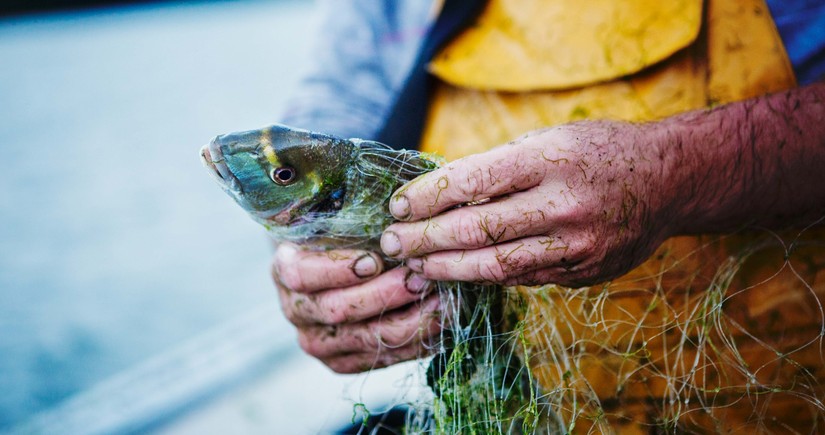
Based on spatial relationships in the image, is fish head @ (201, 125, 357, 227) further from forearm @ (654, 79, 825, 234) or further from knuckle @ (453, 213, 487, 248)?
forearm @ (654, 79, 825, 234)

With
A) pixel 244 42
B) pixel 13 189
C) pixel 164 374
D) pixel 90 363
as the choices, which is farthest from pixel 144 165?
pixel 244 42

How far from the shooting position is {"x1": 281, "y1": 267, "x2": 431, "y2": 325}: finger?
3.04 feet

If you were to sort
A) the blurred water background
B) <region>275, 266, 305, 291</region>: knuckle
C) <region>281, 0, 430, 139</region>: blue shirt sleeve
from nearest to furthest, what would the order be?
<region>275, 266, 305, 291</region>: knuckle < <region>281, 0, 430, 139</region>: blue shirt sleeve < the blurred water background

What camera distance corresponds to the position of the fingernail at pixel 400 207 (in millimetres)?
794

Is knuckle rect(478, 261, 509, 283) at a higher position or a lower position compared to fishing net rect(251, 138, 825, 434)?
higher

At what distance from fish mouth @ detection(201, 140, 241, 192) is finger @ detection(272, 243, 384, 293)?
0.22 metres

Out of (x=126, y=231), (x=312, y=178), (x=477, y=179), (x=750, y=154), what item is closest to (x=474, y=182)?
(x=477, y=179)

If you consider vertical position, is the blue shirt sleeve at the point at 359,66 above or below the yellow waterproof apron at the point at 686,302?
above

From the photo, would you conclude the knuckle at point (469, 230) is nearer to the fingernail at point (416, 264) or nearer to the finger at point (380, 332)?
the fingernail at point (416, 264)

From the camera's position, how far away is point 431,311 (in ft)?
3.10

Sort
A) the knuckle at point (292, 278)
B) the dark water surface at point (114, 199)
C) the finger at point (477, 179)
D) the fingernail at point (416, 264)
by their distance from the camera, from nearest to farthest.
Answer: the finger at point (477, 179), the fingernail at point (416, 264), the knuckle at point (292, 278), the dark water surface at point (114, 199)

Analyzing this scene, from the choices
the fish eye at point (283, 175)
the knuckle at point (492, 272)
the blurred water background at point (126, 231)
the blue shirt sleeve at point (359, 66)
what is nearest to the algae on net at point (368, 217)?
the fish eye at point (283, 175)

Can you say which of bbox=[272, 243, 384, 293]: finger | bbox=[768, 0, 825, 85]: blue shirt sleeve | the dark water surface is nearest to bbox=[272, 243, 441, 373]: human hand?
bbox=[272, 243, 384, 293]: finger

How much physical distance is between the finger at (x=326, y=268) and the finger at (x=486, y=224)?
0.16 meters
